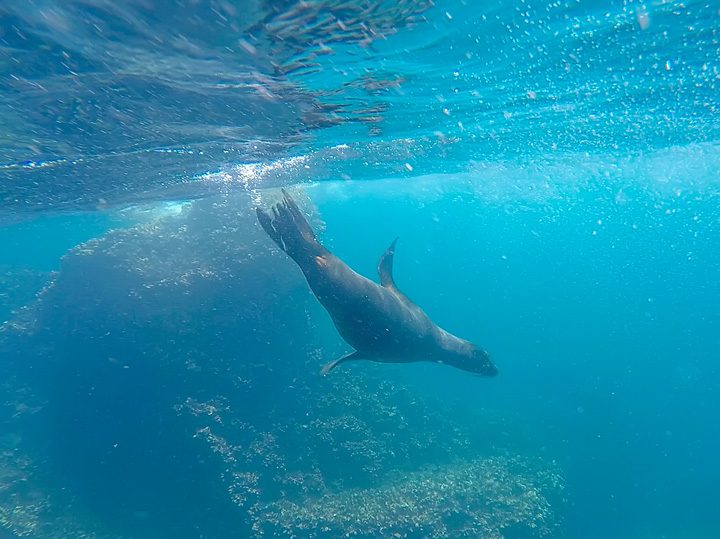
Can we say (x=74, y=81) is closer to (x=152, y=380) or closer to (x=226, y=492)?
(x=152, y=380)

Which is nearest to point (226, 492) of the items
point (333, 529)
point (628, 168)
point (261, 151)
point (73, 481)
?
point (333, 529)

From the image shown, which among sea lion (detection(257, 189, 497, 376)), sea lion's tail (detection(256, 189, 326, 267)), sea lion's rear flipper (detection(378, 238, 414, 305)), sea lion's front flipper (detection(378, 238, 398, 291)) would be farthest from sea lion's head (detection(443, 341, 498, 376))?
sea lion's tail (detection(256, 189, 326, 267))

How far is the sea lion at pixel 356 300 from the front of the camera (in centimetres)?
552

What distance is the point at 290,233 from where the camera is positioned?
546cm

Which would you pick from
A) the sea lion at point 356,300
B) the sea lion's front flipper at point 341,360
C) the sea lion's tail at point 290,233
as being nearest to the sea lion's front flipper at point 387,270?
the sea lion at point 356,300

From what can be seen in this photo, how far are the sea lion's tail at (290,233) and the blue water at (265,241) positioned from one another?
2.31 meters

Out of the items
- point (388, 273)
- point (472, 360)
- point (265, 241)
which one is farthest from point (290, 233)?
point (265, 241)

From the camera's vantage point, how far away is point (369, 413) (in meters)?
16.2

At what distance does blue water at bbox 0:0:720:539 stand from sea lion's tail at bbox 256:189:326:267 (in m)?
2.31

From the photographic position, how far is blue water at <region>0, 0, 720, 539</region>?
6363 millimetres

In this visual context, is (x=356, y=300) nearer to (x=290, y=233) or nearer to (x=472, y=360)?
(x=290, y=233)

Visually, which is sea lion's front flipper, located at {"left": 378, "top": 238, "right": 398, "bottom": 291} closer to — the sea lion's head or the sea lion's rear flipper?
the sea lion's rear flipper

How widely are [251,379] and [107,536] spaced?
5.77 meters

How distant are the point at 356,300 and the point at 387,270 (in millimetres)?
1290
